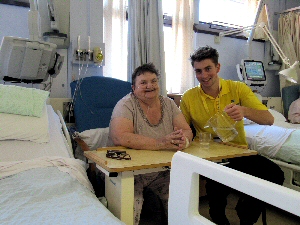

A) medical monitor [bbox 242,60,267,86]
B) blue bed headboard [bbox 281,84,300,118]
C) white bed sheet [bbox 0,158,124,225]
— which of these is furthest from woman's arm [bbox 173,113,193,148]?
blue bed headboard [bbox 281,84,300,118]

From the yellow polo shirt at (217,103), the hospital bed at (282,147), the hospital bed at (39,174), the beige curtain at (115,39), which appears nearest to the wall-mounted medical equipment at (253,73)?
the hospital bed at (282,147)

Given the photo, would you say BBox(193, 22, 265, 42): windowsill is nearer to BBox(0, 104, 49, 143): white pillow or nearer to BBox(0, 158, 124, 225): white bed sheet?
BBox(0, 104, 49, 143): white pillow

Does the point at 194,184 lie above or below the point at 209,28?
below

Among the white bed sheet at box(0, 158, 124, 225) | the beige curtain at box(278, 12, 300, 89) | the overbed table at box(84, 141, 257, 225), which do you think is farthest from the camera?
the beige curtain at box(278, 12, 300, 89)

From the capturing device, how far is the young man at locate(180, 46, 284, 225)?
1.64m

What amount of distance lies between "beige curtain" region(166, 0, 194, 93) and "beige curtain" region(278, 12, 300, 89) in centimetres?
174

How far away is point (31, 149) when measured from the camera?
1.54 meters

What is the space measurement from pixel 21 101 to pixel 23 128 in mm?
191

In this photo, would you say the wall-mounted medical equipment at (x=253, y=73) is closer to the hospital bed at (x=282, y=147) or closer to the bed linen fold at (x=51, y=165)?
the hospital bed at (x=282, y=147)

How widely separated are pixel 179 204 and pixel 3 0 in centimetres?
251

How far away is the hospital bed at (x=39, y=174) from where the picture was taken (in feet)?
2.83

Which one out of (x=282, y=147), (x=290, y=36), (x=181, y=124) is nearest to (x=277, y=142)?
(x=282, y=147)

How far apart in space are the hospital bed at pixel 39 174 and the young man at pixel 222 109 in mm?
869

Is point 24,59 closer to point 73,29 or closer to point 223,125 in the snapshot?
point 73,29
